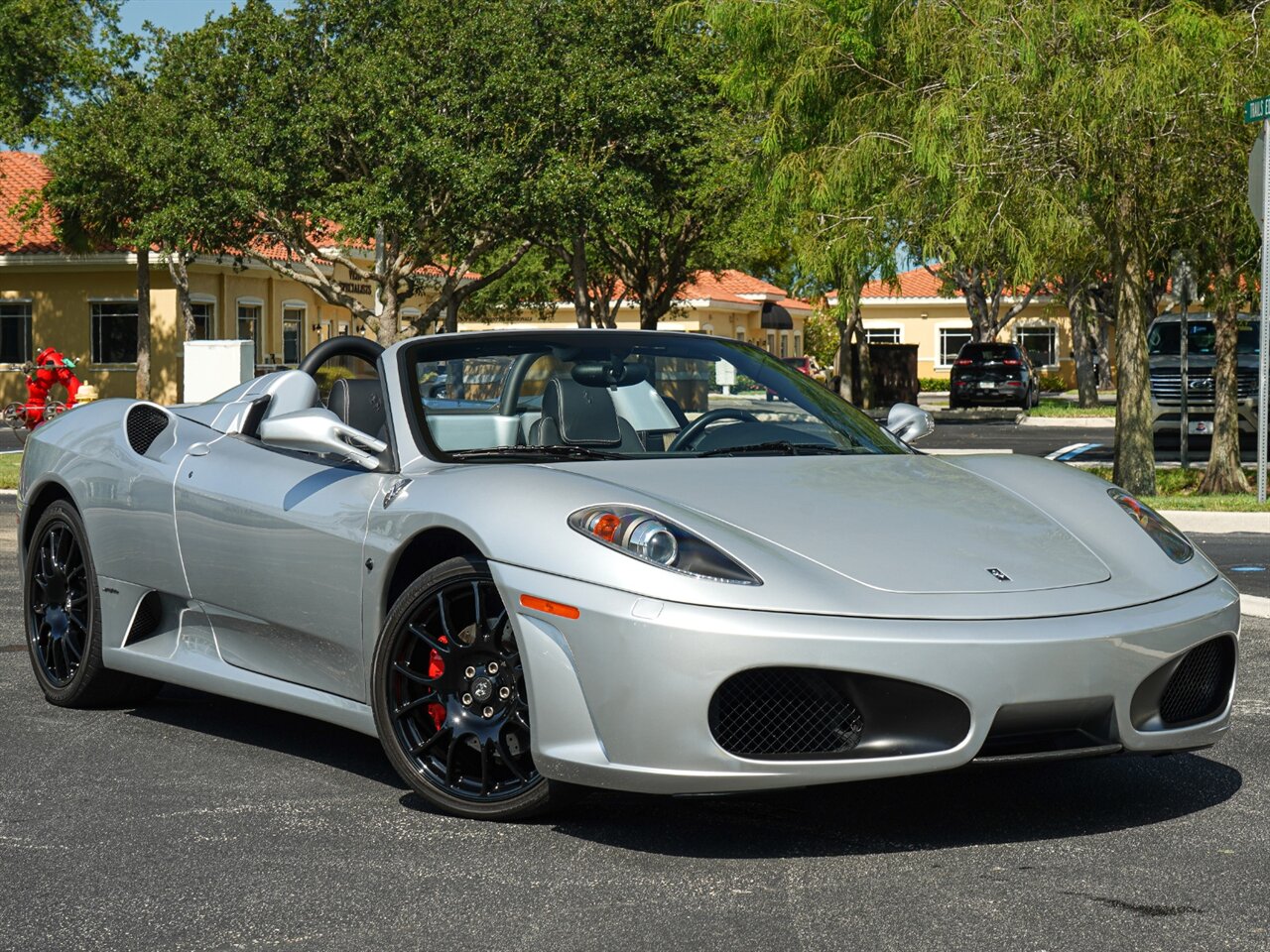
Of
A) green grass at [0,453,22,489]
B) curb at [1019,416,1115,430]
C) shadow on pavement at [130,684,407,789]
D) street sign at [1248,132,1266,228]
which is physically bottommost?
curb at [1019,416,1115,430]

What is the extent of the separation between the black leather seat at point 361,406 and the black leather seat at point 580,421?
29.6 inches

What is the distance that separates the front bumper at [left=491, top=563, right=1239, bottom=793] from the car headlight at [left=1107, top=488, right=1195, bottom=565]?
60cm

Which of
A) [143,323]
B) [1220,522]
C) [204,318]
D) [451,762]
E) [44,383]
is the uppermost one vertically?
[204,318]

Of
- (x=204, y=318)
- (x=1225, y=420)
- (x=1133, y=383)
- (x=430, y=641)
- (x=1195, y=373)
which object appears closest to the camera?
(x=430, y=641)

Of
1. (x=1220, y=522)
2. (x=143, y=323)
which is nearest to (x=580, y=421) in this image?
(x=1220, y=522)

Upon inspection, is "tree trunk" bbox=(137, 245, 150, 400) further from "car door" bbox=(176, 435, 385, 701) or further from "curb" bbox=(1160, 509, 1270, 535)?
"car door" bbox=(176, 435, 385, 701)

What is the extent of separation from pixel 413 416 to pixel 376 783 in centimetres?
107

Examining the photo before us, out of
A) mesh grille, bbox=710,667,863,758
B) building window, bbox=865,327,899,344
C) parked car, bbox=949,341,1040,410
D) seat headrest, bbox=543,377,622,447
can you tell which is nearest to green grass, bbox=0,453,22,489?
seat headrest, bbox=543,377,622,447

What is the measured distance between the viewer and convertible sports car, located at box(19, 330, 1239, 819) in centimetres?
414

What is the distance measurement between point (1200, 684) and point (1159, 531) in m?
0.52

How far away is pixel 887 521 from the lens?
4594 millimetres

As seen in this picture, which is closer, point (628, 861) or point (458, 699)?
point (628, 861)

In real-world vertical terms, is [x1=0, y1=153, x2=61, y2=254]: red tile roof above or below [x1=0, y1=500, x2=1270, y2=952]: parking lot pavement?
above

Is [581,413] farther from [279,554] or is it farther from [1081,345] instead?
[1081,345]
